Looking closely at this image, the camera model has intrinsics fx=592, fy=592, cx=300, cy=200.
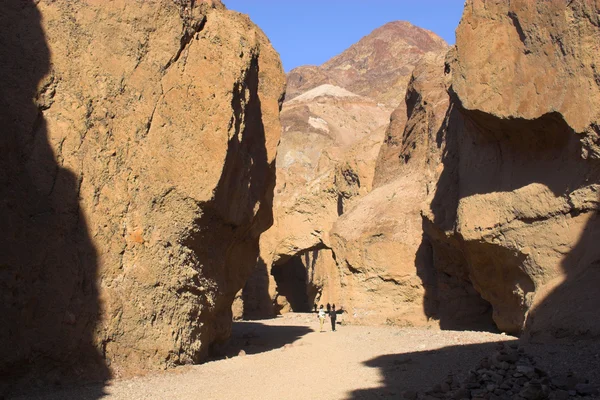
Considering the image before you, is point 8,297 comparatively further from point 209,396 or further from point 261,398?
point 261,398

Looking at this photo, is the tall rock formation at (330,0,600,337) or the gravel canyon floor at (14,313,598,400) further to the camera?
the tall rock formation at (330,0,600,337)

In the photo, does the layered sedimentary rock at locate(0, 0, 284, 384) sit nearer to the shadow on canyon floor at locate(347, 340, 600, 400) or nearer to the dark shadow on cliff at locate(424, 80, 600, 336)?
the shadow on canyon floor at locate(347, 340, 600, 400)

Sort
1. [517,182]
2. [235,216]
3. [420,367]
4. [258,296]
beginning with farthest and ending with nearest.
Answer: [258,296], [517,182], [235,216], [420,367]

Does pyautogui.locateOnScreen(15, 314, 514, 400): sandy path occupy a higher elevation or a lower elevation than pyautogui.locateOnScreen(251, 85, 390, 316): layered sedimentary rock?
lower

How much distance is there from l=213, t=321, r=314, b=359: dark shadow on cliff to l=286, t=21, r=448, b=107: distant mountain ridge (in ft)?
176

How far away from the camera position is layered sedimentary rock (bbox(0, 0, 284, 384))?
689 cm

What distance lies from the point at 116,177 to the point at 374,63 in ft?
248

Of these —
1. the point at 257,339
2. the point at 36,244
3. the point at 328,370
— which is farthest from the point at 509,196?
the point at 36,244

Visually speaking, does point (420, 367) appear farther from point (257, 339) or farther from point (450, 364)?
point (257, 339)

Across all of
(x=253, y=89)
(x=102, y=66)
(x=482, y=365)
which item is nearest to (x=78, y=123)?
(x=102, y=66)

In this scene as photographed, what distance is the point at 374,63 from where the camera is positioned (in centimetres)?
8006

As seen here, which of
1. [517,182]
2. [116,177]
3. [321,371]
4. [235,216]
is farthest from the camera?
[517,182]

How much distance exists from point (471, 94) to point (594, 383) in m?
5.71

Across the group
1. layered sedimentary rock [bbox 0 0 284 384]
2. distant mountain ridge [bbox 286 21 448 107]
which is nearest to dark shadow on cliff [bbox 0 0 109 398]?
layered sedimentary rock [bbox 0 0 284 384]
